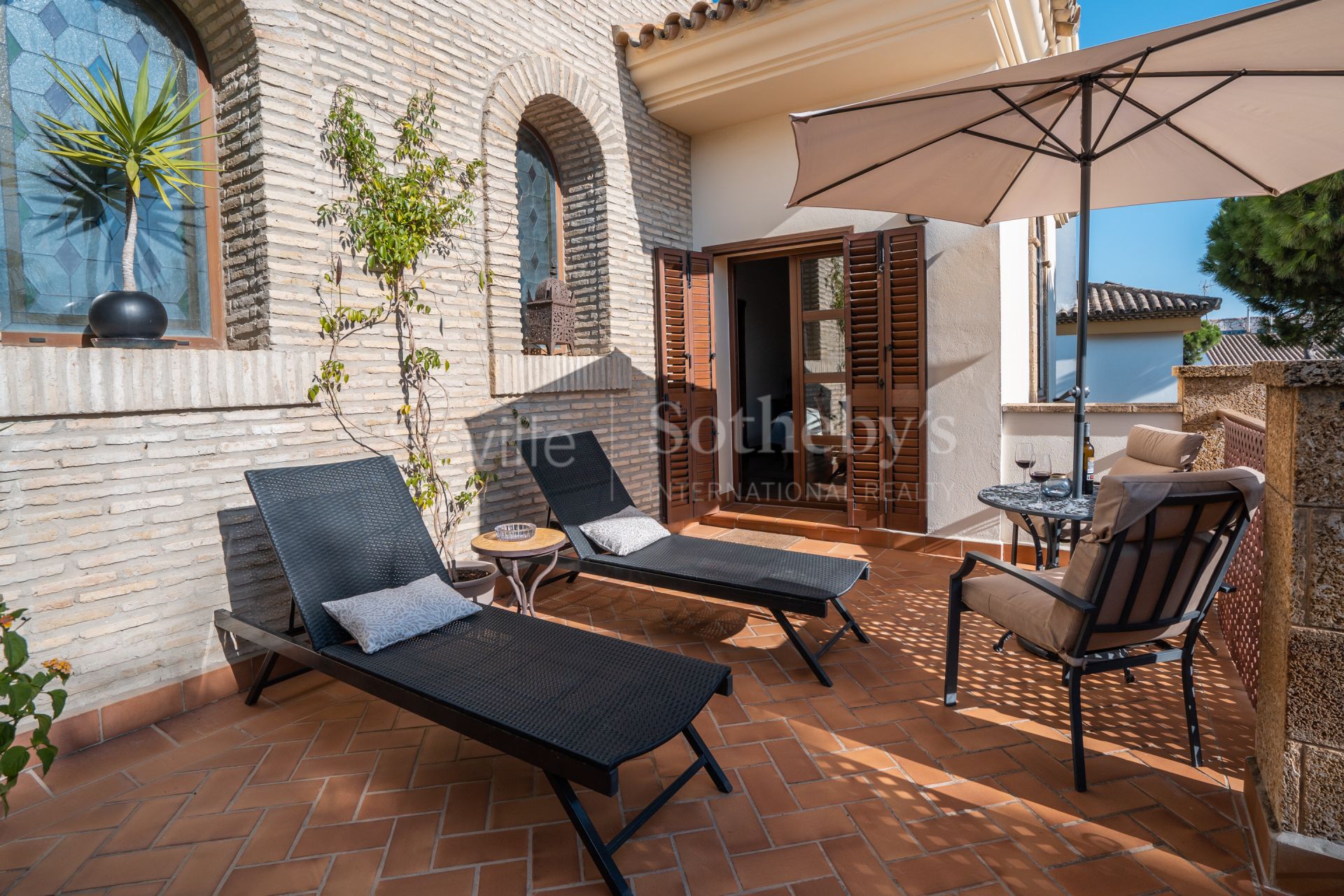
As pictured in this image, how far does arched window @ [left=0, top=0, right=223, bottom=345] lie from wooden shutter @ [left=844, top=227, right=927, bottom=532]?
4.36m

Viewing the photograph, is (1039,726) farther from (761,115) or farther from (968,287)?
(761,115)

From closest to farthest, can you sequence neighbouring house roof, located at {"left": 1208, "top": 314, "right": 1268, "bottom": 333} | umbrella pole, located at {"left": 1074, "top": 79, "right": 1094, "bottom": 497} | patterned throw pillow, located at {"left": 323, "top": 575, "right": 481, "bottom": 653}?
patterned throw pillow, located at {"left": 323, "top": 575, "right": 481, "bottom": 653} < umbrella pole, located at {"left": 1074, "top": 79, "right": 1094, "bottom": 497} < neighbouring house roof, located at {"left": 1208, "top": 314, "right": 1268, "bottom": 333}

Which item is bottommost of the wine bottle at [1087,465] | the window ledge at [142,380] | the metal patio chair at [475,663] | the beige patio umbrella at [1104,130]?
the metal patio chair at [475,663]

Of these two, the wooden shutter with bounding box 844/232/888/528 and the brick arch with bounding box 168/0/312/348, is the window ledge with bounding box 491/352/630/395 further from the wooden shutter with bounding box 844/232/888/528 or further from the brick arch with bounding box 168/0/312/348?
the wooden shutter with bounding box 844/232/888/528

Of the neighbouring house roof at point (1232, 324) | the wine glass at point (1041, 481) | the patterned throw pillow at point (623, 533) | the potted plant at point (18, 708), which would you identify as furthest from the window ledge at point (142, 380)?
the neighbouring house roof at point (1232, 324)

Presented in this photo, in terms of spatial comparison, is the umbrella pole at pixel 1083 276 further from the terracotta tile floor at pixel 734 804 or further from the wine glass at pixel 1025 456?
the terracotta tile floor at pixel 734 804

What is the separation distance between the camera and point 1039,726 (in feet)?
8.93

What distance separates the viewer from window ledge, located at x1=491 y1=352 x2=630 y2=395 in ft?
14.8

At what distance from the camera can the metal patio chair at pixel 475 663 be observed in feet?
6.55

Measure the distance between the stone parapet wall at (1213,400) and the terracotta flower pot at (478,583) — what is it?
14.3ft

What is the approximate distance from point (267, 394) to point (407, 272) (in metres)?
1.15

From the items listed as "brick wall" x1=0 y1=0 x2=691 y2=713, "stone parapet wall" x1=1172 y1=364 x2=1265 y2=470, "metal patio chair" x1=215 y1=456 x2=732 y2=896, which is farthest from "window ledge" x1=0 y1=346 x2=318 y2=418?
"stone parapet wall" x1=1172 y1=364 x2=1265 y2=470

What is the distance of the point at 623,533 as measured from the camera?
Result: 4.03m

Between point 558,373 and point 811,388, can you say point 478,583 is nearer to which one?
point 558,373
